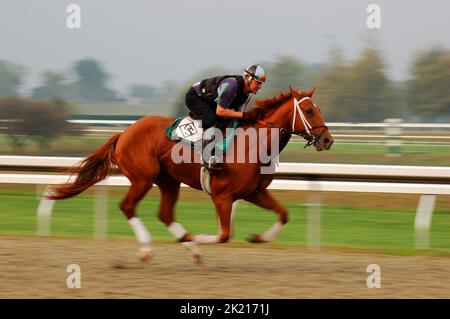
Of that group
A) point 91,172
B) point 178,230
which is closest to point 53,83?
point 91,172

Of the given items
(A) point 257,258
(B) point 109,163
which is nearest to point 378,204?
(A) point 257,258

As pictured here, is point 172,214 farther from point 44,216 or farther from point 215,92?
point 44,216

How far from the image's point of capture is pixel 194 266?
23.3 feet

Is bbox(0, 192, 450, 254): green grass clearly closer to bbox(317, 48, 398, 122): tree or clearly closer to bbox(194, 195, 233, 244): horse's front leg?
bbox(194, 195, 233, 244): horse's front leg

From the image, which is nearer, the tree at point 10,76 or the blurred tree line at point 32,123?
the blurred tree line at point 32,123

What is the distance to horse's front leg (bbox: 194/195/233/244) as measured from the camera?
6691 millimetres

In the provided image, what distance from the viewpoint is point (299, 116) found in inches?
269

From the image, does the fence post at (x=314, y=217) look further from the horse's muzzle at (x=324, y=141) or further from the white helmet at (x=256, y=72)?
the white helmet at (x=256, y=72)

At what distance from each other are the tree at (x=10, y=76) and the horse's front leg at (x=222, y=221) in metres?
18.0

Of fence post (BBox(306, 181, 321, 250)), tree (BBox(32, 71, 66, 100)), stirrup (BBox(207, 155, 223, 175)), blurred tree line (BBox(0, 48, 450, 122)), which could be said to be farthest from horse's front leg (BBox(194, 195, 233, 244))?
tree (BBox(32, 71, 66, 100))

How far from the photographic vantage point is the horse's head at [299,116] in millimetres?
6746

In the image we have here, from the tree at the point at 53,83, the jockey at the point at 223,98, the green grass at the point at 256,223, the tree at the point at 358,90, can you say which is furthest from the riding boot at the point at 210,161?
the tree at the point at 53,83
